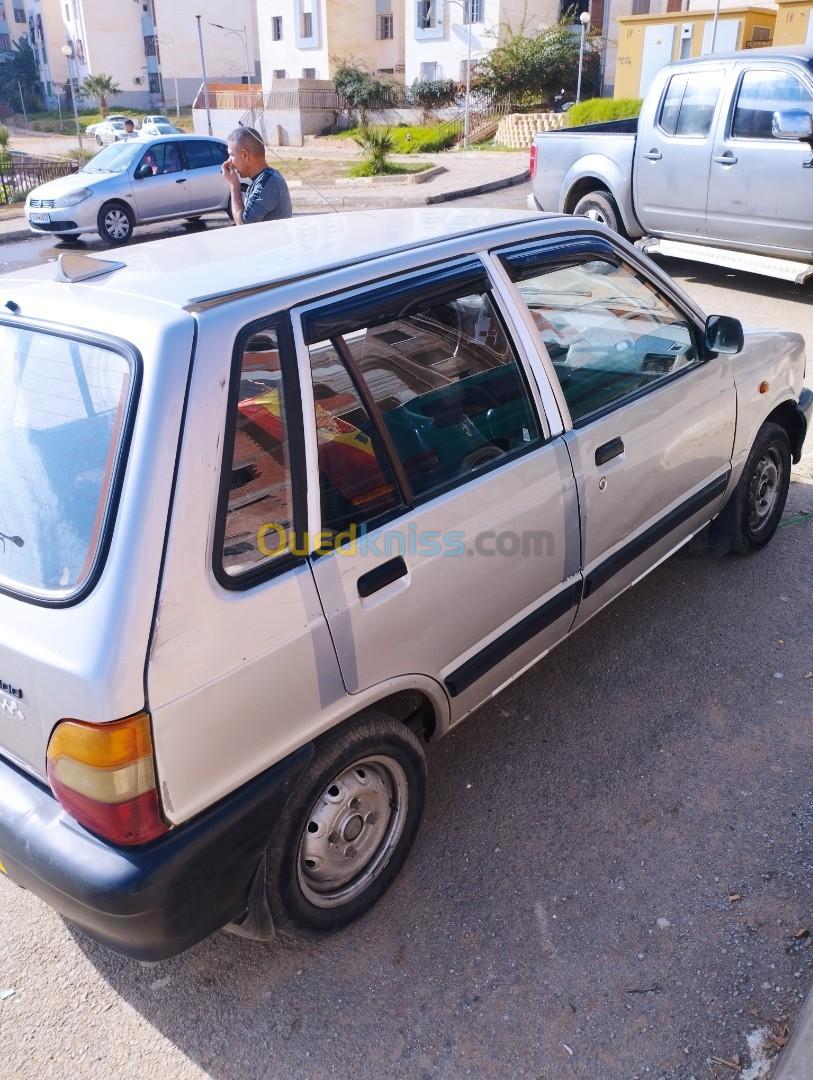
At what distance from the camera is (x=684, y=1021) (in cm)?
237

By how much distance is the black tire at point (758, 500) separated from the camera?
4301 mm

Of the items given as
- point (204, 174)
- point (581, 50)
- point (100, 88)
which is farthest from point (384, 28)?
point (204, 174)

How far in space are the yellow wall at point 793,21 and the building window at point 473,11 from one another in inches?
874

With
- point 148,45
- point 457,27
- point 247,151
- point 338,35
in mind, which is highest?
point 148,45

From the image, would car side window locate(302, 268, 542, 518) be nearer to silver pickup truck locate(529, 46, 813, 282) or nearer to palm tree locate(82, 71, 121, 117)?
silver pickup truck locate(529, 46, 813, 282)

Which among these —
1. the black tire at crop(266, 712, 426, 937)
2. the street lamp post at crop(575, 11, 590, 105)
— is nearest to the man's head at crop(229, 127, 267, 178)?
the black tire at crop(266, 712, 426, 937)

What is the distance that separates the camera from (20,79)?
262 feet

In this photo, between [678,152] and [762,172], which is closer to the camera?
[762,172]

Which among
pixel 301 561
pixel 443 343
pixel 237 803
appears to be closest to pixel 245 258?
pixel 443 343

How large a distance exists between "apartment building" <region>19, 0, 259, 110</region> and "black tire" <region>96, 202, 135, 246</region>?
52.0m

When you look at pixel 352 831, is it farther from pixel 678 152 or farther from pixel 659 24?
pixel 659 24

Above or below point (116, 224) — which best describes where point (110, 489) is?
above

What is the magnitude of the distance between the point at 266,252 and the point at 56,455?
3.15 feet

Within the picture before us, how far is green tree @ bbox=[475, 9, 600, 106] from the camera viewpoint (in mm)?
38125
